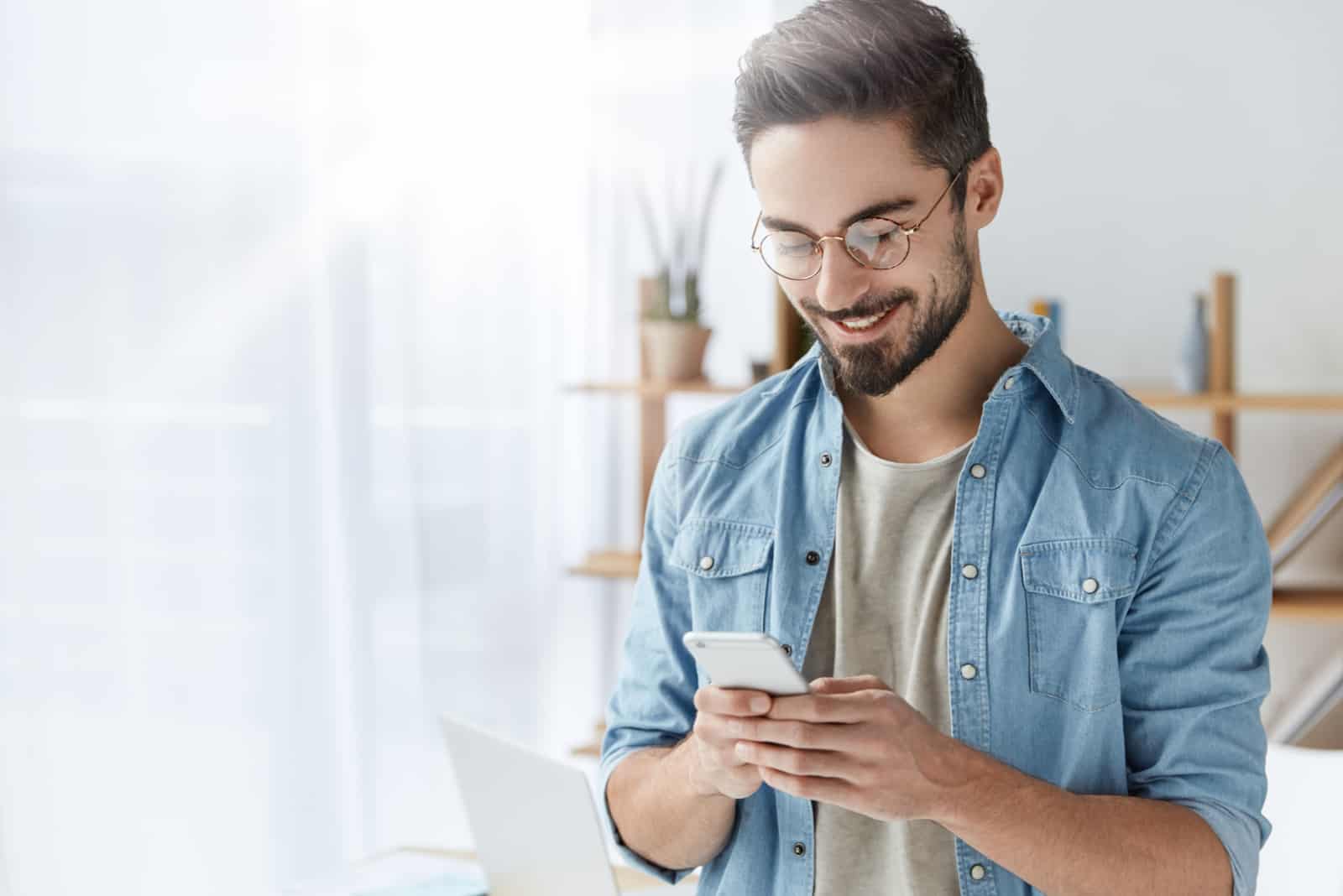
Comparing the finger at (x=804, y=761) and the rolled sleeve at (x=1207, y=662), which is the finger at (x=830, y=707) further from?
the rolled sleeve at (x=1207, y=662)

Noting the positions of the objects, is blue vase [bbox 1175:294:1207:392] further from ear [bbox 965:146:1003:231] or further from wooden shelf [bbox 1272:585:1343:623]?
ear [bbox 965:146:1003:231]

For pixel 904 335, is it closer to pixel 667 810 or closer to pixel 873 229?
pixel 873 229

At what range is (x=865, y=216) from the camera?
46.1 inches

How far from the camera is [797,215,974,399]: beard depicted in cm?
121

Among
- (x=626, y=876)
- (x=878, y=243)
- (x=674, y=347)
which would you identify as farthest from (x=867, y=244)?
(x=674, y=347)

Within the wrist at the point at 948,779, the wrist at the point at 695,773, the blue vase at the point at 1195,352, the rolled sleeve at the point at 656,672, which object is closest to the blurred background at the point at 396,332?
the blue vase at the point at 1195,352

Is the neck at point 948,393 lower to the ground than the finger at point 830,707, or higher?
higher

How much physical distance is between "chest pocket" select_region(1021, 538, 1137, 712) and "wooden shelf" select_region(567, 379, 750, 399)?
1.85 m

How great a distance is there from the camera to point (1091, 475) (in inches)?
47.6

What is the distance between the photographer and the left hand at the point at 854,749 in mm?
1029

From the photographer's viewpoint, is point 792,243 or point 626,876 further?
point 626,876

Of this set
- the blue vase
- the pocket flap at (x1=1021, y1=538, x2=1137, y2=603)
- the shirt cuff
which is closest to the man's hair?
the pocket flap at (x1=1021, y1=538, x2=1137, y2=603)

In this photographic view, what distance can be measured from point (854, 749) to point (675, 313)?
2.22 meters

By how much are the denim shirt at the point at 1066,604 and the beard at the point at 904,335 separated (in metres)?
0.08
